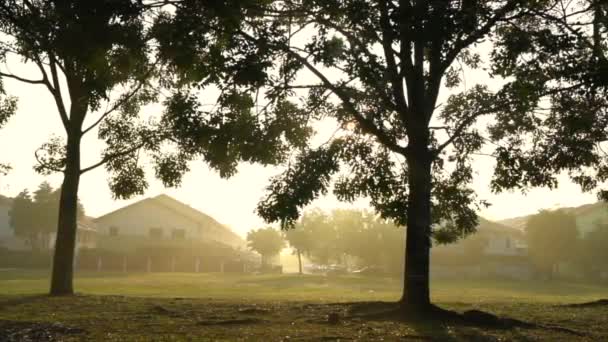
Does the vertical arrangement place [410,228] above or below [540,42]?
below

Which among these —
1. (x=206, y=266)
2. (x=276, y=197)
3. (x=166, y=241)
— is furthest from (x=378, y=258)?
(x=276, y=197)

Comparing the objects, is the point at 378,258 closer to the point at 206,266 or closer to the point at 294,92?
the point at 206,266

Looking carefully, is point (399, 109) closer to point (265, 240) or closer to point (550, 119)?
point (550, 119)

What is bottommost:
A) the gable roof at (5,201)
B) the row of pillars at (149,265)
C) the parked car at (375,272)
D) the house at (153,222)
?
the parked car at (375,272)

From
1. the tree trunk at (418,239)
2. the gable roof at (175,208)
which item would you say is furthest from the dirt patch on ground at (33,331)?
the gable roof at (175,208)

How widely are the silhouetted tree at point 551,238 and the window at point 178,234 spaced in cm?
4782

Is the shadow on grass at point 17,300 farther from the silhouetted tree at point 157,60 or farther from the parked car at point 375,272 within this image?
the parked car at point 375,272

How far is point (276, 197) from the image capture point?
630 inches

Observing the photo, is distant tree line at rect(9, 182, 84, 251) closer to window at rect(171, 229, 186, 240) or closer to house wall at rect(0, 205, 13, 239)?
house wall at rect(0, 205, 13, 239)

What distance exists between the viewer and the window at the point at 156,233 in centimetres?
8373

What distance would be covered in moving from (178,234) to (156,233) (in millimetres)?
3133

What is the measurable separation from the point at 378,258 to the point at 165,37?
70.4 meters

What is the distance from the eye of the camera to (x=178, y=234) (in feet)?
279

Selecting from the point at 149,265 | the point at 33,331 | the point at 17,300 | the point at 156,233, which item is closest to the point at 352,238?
the point at 156,233
